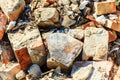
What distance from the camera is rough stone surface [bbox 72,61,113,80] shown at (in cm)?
301

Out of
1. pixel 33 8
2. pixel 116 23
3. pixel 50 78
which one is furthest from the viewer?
pixel 33 8

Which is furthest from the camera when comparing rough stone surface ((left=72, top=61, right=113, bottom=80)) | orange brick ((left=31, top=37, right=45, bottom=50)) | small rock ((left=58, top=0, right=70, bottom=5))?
small rock ((left=58, top=0, right=70, bottom=5))

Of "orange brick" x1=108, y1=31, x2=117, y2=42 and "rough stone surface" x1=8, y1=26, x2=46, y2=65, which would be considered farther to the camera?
"orange brick" x1=108, y1=31, x2=117, y2=42

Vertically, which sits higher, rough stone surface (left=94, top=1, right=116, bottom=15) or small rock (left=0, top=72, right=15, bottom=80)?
rough stone surface (left=94, top=1, right=116, bottom=15)

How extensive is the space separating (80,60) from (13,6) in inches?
41.6

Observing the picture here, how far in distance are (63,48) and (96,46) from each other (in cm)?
38

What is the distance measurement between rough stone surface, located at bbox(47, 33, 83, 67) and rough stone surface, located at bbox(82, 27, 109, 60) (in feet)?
0.27

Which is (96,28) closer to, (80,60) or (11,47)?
(80,60)

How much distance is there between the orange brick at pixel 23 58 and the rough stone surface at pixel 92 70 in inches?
21.7

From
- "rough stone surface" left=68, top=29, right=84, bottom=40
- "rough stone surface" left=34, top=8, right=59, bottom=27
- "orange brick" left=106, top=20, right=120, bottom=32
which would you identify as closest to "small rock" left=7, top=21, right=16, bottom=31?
"rough stone surface" left=34, top=8, right=59, bottom=27

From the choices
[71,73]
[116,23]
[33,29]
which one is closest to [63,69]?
[71,73]

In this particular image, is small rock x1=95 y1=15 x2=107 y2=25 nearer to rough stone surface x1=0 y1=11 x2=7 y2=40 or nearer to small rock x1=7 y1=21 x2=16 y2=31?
small rock x1=7 y1=21 x2=16 y2=31

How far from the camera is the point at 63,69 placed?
3.17 meters

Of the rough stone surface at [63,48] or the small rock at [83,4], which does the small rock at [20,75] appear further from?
the small rock at [83,4]
